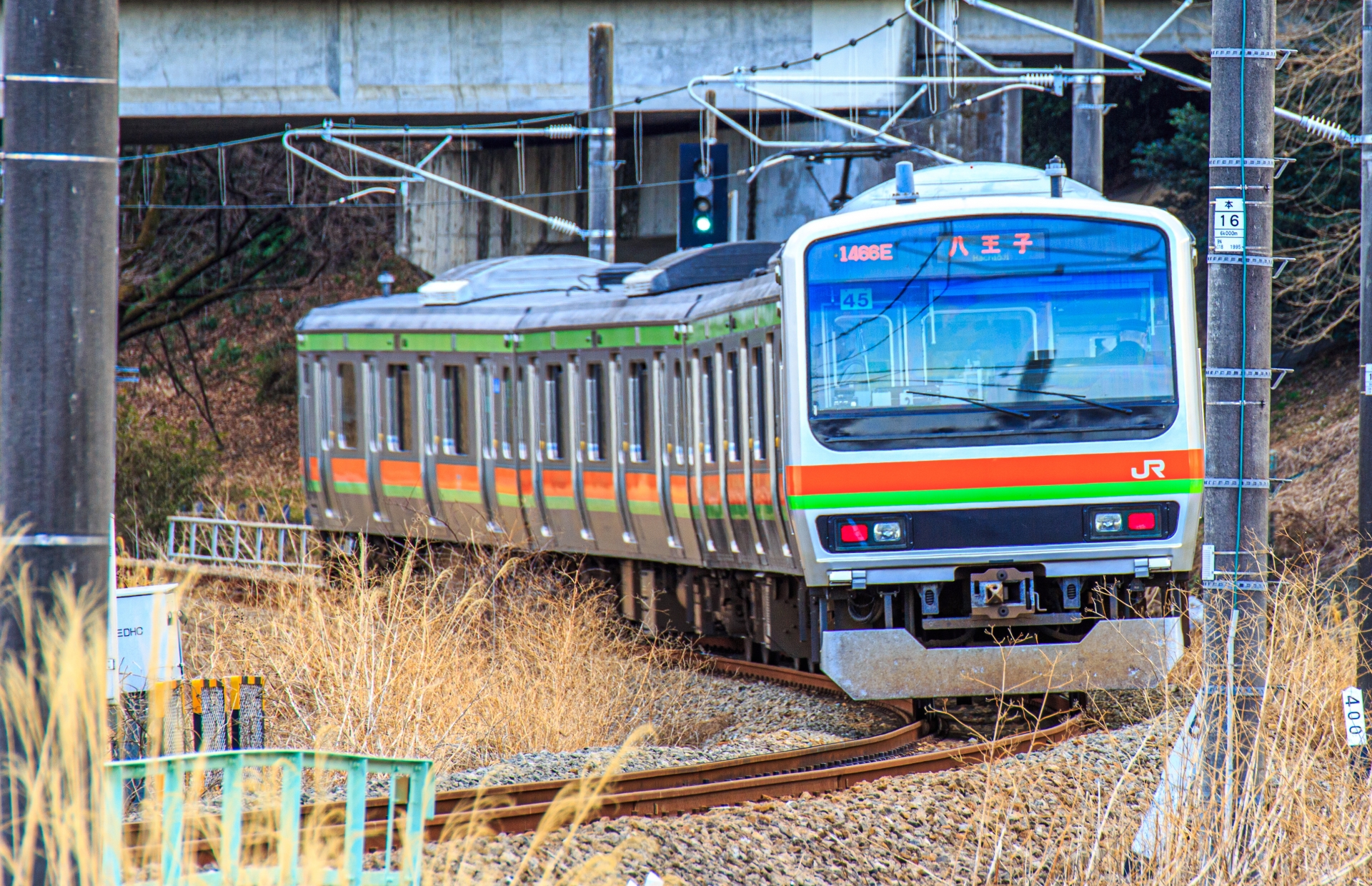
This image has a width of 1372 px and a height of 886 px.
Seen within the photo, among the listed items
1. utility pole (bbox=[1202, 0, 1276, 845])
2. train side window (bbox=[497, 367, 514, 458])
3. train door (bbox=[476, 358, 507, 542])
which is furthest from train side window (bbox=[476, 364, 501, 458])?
utility pole (bbox=[1202, 0, 1276, 845])

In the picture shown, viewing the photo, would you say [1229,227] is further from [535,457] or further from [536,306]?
[536,306]

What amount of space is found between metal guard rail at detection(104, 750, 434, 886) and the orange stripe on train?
6294 millimetres

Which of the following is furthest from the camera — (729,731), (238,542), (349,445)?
(238,542)

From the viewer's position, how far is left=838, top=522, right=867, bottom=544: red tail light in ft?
36.1

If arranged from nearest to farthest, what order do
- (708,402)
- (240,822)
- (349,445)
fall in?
(240,822), (708,402), (349,445)

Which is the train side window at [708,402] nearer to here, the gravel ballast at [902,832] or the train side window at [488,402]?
the train side window at [488,402]

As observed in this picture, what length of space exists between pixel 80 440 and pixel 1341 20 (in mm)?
24478

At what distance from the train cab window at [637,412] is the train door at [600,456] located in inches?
10.5

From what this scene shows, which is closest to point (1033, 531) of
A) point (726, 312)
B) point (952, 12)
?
point (726, 312)

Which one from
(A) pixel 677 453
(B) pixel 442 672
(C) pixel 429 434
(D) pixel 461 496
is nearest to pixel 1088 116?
(A) pixel 677 453

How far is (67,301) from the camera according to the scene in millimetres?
4398

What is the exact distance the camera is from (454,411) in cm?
1808

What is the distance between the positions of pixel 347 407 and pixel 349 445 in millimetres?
425

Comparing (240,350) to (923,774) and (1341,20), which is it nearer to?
(1341,20)
